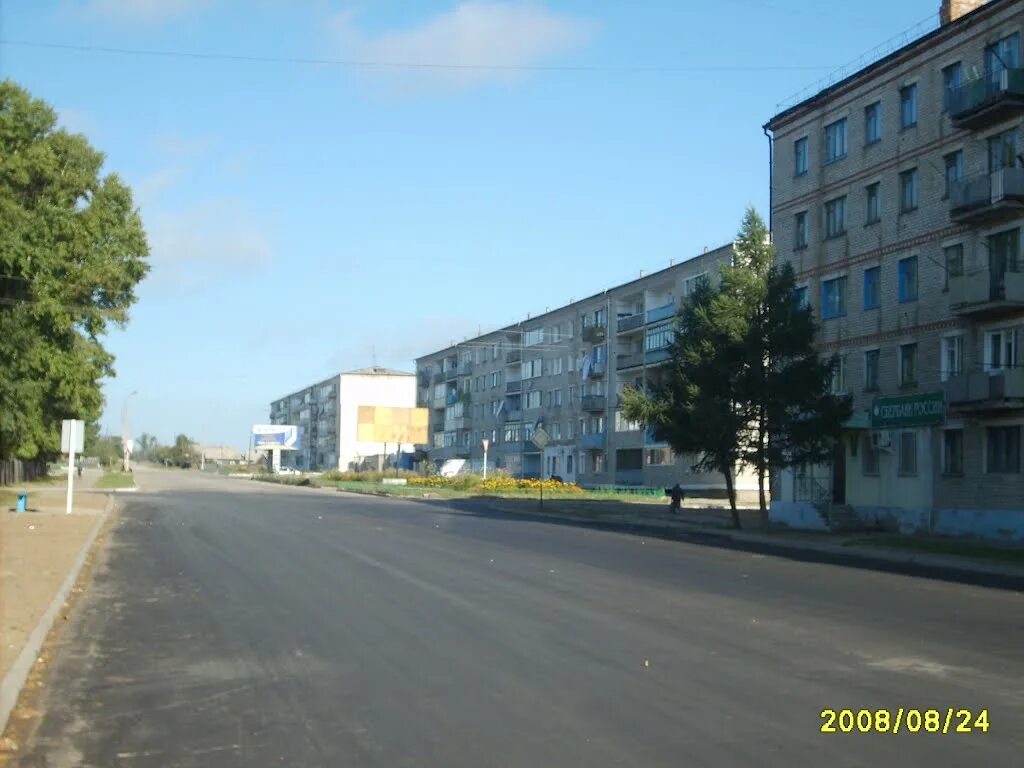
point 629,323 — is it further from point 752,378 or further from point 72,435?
point 72,435

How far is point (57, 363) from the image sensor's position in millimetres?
41500

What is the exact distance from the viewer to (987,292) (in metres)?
30.6

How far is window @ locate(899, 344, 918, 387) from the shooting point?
34.6m

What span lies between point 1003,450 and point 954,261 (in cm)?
580

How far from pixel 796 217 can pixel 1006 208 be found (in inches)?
450

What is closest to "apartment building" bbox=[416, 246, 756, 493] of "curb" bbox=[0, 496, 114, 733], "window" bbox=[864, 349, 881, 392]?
"window" bbox=[864, 349, 881, 392]

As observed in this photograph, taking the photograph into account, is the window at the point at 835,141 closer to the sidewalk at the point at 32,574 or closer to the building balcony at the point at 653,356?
the sidewalk at the point at 32,574

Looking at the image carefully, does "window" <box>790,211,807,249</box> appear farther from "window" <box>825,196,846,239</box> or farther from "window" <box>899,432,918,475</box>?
"window" <box>899,432,918,475</box>

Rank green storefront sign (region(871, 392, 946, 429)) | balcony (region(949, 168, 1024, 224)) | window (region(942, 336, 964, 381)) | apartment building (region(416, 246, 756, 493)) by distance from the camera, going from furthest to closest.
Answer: apartment building (region(416, 246, 756, 493)) → window (region(942, 336, 964, 381)) → green storefront sign (region(871, 392, 946, 429)) → balcony (region(949, 168, 1024, 224))

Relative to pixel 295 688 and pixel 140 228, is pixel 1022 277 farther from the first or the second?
pixel 140 228

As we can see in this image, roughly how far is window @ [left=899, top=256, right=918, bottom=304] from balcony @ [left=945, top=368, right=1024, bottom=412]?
3888 mm

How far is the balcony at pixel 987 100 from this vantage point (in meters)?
29.8

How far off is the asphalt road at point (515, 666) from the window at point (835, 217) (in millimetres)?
21401

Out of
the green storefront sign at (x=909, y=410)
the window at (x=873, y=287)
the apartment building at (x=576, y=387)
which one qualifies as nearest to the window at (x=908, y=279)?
the window at (x=873, y=287)
